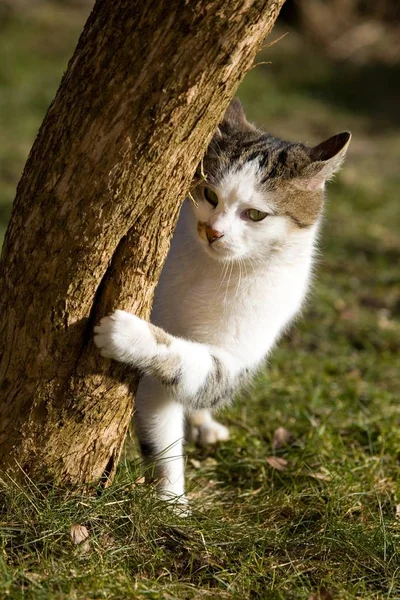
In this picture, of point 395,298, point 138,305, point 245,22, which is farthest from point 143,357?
point 395,298

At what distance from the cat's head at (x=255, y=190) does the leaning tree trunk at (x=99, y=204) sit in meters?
0.37

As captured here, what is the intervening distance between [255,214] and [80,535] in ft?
4.15

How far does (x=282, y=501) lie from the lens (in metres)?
2.85

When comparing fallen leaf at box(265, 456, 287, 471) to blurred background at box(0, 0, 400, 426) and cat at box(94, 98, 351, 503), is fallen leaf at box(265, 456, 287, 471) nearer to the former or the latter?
cat at box(94, 98, 351, 503)

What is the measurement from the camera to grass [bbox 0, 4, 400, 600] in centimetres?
221

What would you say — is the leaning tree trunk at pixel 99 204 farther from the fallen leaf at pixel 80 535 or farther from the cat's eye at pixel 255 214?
the cat's eye at pixel 255 214

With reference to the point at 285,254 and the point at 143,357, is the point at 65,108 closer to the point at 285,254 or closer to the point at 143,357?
the point at 143,357

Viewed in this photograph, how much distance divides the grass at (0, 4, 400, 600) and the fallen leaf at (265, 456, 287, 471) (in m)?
0.01

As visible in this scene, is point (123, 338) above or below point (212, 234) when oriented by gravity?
below

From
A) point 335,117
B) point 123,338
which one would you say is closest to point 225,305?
point 123,338

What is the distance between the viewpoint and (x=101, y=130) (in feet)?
6.63

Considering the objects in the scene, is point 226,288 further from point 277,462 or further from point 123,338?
point 277,462

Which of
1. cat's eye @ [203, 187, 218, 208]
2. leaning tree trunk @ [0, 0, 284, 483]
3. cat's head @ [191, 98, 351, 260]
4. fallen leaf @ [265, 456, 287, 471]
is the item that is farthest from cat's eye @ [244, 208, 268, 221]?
fallen leaf @ [265, 456, 287, 471]

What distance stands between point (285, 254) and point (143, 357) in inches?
30.8
